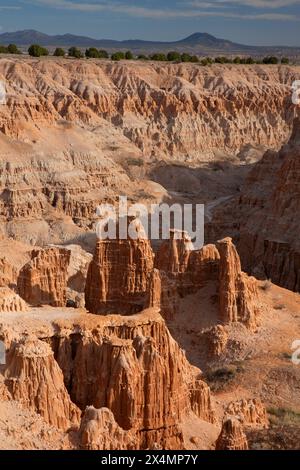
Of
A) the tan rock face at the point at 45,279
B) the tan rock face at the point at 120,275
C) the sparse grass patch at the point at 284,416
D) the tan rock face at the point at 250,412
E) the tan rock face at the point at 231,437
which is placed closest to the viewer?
the tan rock face at the point at 231,437

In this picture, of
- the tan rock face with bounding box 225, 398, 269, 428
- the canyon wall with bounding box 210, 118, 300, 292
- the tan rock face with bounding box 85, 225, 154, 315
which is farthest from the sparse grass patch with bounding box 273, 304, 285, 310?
the canyon wall with bounding box 210, 118, 300, 292

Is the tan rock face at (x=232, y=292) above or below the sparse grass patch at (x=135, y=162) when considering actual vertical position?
above

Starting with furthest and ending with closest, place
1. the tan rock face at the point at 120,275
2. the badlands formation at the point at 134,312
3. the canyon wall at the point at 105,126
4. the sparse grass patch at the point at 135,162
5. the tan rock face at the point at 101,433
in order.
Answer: the sparse grass patch at the point at 135,162 → the canyon wall at the point at 105,126 → the tan rock face at the point at 120,275 → the badlands formation at the point at 134,312 → the tan rock face at the point at 101,433

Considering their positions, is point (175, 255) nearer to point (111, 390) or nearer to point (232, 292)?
point (232, 292)

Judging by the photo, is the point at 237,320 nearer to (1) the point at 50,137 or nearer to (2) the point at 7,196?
(2) the point at 7,196

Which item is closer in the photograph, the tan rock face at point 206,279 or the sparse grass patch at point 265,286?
the tan rock face at point 206,279

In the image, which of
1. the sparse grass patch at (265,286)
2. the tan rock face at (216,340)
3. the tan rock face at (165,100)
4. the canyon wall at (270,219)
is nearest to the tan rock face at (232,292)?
the tan rock face at (216,340)

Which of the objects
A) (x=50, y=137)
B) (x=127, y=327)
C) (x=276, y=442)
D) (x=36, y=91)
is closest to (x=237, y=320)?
(x=127, y=327)

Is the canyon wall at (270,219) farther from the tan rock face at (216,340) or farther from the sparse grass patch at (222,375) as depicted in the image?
the sparse grass patch at (222,375)
